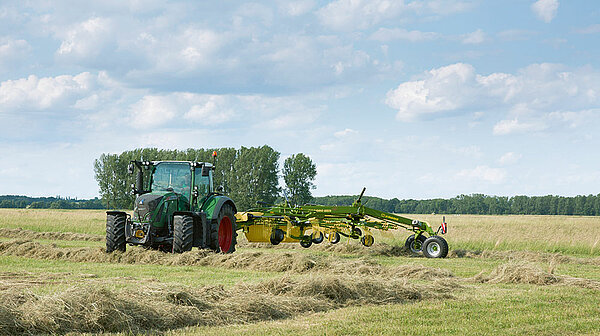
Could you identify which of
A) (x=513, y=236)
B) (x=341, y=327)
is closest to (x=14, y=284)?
(x=341, y=327)

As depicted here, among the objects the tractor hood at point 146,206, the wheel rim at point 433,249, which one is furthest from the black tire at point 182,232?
the wheel rim at point 433,249

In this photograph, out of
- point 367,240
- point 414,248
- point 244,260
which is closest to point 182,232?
point 244,260

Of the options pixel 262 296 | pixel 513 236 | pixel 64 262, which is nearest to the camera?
pixel 262 296

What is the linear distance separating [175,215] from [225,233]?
7.53 ft

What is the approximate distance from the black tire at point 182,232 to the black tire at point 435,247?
725 cm

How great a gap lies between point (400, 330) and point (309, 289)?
2.09 metres

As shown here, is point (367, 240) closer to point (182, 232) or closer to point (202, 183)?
point (202, 183)

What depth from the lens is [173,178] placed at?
15.9m

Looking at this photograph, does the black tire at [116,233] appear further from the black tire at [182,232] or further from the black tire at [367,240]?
the black tire at [367,240]

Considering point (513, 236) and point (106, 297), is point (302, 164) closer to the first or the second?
point (513, 236)

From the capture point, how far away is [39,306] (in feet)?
23.2

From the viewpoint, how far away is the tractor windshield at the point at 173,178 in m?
15.8

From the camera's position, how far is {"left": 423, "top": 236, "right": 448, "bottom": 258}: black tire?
17.8 m

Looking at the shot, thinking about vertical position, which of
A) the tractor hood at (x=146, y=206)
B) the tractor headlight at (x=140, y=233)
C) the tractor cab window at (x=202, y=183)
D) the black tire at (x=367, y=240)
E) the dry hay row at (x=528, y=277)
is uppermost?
the tractor cab window at (x=202, y=183)
